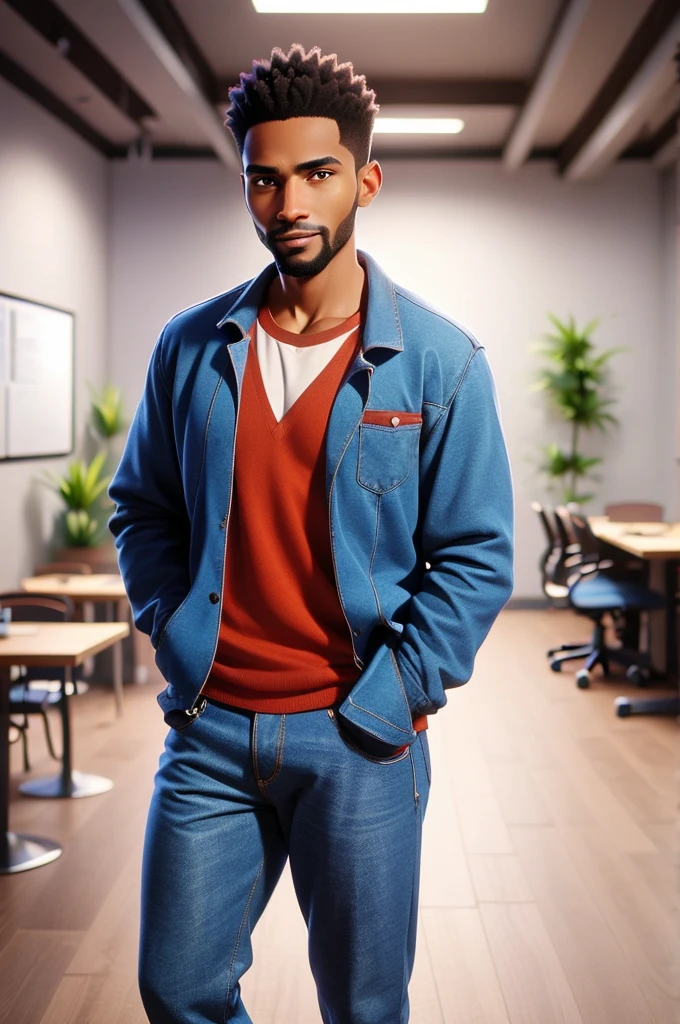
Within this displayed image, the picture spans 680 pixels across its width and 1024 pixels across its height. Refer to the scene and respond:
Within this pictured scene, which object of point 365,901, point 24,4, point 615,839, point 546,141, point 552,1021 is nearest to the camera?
point 365,901

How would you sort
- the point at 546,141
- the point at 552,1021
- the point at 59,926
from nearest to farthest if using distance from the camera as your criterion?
the point at 552,1021 < the point at 59,926 < the point at 546,141

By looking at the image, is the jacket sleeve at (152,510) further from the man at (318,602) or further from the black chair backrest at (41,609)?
the black chair backrest at (41,609)

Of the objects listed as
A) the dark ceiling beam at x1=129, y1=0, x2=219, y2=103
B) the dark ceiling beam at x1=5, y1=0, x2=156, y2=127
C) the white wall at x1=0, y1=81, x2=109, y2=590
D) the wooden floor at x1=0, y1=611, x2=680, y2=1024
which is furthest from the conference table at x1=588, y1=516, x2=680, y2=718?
the dark ceiling beam at x1=5, y1=0, x2=156, y2=127

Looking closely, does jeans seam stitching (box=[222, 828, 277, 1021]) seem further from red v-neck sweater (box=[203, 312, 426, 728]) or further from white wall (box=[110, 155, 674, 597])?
white wall (box=[110, 155, 674, 597])

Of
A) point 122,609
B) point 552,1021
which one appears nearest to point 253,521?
point 552,1021

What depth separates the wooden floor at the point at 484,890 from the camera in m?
2.57

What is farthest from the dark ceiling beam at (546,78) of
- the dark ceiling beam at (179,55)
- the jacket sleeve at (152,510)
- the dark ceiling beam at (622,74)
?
the jacket sleeve at (152,510)

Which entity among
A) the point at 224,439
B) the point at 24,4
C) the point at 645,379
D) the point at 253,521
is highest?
the point at 24,4

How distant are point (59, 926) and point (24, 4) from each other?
4.73 meters

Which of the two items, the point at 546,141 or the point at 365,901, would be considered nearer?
the point at 365,901

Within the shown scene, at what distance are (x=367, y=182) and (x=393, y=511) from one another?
18.6 inches

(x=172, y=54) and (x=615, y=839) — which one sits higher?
(x=172, y=54)

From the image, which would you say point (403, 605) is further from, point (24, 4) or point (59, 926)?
point (24, 4)

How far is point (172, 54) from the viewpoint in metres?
6.15
